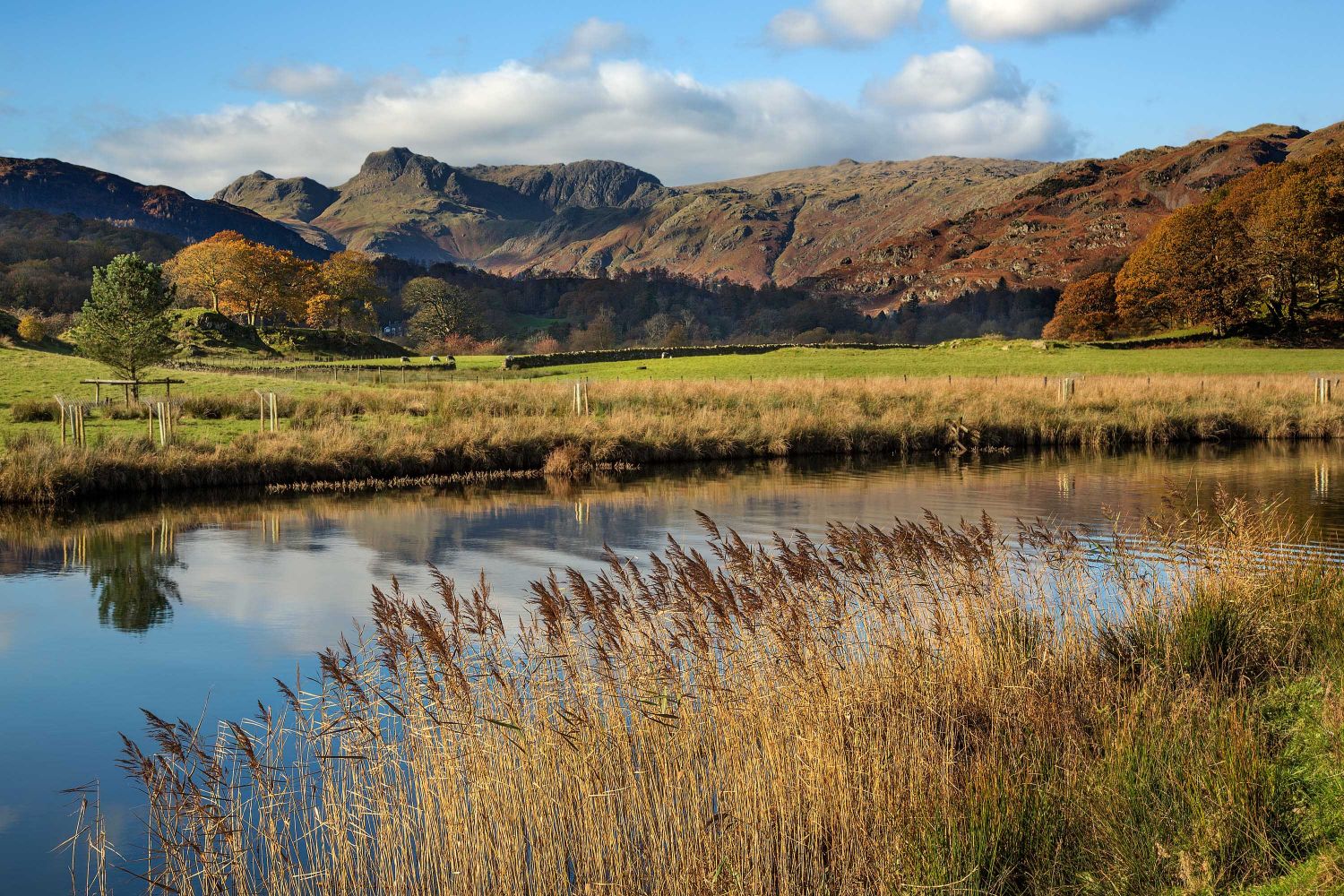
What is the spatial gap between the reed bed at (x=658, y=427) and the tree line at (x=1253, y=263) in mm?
23009

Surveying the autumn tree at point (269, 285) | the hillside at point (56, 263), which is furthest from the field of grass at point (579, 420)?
the hillside at point (56, 263)

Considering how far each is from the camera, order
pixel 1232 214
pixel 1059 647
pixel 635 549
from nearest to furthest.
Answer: pixel 1059 647
pixel 635 549
pixel 1232 214

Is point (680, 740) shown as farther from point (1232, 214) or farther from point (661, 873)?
point (1232, 214)

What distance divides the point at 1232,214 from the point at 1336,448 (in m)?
43.8

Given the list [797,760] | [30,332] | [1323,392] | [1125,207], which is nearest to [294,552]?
[797,760]

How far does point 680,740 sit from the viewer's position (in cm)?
749

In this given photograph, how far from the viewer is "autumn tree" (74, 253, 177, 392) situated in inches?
1674

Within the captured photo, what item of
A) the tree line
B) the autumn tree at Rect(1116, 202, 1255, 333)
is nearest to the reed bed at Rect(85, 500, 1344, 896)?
the autumn tree at Rect(1116, 202, 1255, 333)

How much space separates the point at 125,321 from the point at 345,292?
6134 cm

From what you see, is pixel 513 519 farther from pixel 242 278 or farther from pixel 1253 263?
pixel 242 278

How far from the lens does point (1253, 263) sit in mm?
66938

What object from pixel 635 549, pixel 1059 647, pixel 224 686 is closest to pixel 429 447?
pixel 635 549

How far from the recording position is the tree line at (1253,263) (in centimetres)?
6612

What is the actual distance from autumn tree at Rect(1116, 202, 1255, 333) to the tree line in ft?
0.19
